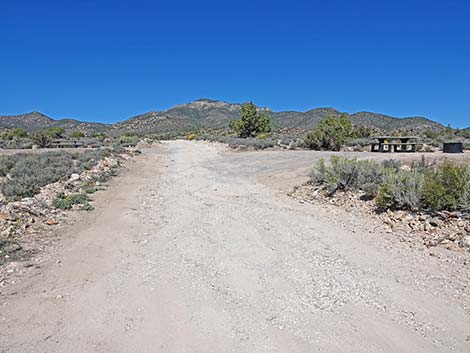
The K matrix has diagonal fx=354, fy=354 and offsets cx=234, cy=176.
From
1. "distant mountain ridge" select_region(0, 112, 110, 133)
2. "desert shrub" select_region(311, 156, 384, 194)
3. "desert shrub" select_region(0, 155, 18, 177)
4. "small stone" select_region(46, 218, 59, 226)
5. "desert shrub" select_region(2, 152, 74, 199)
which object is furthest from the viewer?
"distant mountain ridge" select_region(0, 112, 110, 133)

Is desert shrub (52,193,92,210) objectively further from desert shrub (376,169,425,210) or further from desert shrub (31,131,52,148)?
desert shrub (31,131,52,148)

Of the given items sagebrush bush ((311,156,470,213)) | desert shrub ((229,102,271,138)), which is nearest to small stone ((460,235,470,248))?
sagebrush bush ((311,156,470,213))

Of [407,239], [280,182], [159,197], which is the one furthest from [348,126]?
[407,239]

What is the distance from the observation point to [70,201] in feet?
29.0

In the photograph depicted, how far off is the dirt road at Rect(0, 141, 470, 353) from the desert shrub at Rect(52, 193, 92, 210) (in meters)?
1.12

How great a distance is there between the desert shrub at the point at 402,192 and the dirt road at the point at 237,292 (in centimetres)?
85

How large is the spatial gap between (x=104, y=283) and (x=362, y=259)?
3.80m

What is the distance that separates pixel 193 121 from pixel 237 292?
377 ft

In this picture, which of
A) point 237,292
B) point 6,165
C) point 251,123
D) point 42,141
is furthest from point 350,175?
point 251,123

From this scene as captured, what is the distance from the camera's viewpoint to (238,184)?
12711 millimetres

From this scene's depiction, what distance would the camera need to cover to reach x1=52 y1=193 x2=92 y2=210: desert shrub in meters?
8.39

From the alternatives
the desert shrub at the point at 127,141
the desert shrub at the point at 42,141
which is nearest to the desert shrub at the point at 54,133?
the desert shrub at the point at 42,141

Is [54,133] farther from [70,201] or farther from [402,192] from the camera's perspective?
[402,192]

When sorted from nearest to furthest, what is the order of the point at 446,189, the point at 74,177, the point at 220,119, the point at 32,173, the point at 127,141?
1. the point at 446,189
2. the point at 74,177
3. the point at 32,173
4. the point at 127,141
5. the point at 220,119
